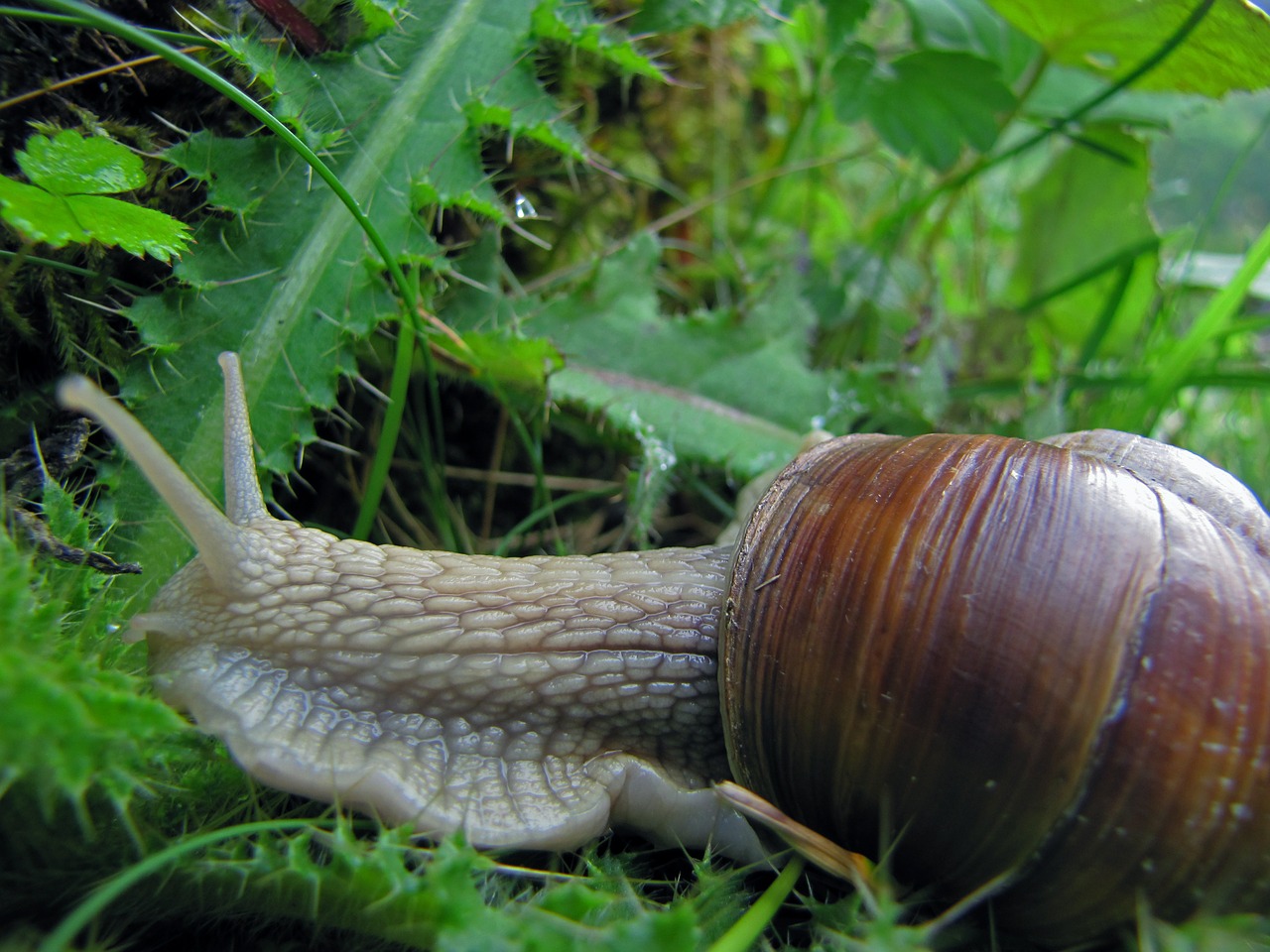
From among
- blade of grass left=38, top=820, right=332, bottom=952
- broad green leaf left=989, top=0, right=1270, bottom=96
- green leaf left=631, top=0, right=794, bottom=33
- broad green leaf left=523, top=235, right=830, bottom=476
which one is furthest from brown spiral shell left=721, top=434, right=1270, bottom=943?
green leaf left=631, top=0, right=794, bottom=33

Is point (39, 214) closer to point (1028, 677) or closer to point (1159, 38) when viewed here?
point (1028, 677)

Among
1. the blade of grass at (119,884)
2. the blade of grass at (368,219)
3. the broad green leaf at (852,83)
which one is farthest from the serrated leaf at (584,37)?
the blade of grass at (119,884)

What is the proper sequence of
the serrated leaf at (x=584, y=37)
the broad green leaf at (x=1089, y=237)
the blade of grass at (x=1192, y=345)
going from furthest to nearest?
1. the broad green leaf at (x=1089, y=237)
2. the blade of grass at (x=1192, y=345)
3. the serrated leaf at (x=584, y=37)

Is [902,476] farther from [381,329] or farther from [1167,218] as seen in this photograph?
[1167,218]

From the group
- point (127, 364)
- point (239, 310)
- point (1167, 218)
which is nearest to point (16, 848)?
point (127, 364)

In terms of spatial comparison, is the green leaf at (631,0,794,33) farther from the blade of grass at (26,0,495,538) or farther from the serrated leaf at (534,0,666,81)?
the blade of grass at (26,0,495,538)

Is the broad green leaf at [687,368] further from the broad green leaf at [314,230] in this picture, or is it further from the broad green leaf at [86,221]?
the broad green leaf at [86,221]
